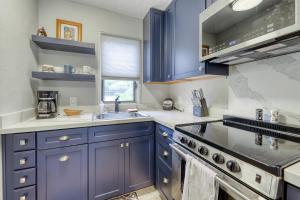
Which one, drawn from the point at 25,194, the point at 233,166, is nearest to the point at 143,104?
the point at 25,194

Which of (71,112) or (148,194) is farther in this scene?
(71,112)

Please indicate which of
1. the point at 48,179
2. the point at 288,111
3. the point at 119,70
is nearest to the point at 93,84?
the point at 119,70

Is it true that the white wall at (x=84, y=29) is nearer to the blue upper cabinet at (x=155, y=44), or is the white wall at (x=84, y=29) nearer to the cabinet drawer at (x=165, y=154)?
the blue upper cabinet at (x=155, y=44)

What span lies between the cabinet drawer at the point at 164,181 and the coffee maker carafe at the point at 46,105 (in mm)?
1377

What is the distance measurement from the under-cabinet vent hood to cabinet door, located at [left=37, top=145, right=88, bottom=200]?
1.51 m

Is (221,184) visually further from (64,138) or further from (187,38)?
(187,38)

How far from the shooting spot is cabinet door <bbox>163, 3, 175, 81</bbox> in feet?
6.39

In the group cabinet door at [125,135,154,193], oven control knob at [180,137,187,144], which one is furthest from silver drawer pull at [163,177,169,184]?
oven control knob at [180,137,187,144]

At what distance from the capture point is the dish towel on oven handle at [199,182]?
81 cm

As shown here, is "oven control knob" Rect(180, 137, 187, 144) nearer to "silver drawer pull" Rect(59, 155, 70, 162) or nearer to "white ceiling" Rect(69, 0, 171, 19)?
"silver drawer pull" Rect(59, 155, 70, 162)

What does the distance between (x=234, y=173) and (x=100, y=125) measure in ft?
3.98

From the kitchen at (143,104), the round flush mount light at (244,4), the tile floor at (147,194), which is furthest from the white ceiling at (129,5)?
the tile floor at (147,194)

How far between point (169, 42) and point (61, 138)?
68.2 inches

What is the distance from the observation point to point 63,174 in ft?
4.47
